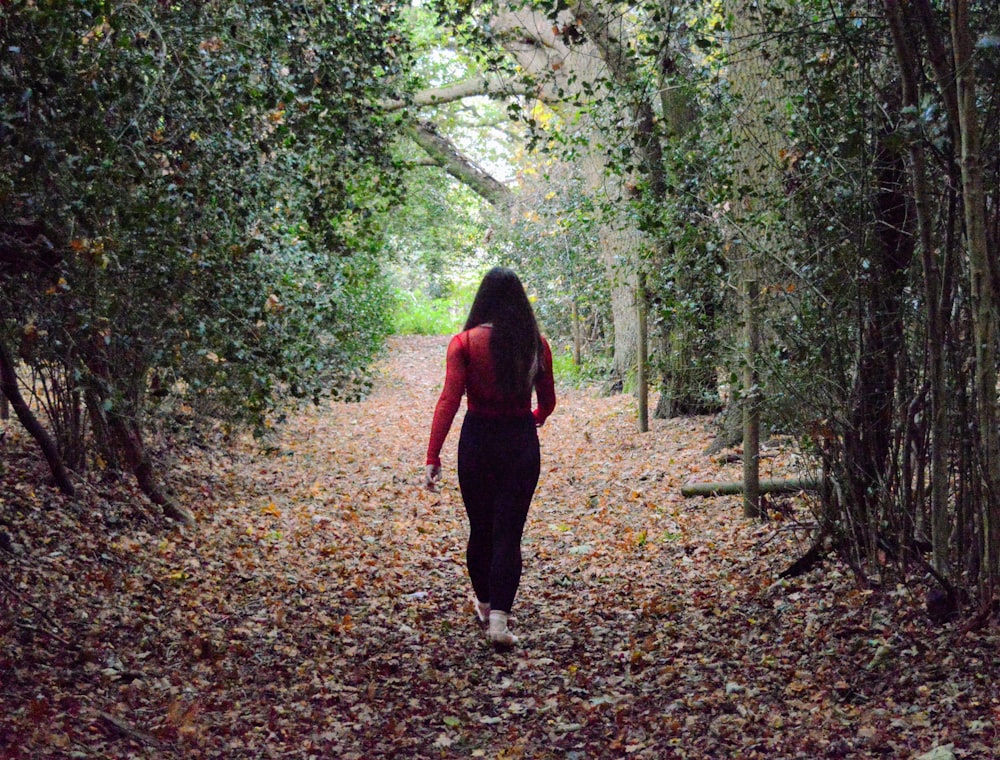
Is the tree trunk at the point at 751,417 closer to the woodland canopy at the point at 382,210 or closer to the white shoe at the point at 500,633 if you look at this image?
the woodland canopy at the point at 382,210

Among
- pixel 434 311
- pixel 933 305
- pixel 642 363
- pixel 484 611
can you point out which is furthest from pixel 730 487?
pixel 434 311

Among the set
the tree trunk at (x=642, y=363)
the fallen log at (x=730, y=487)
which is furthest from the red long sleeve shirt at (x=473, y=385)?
the tree trunk at (x=642, y=363)

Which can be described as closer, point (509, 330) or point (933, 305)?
point (933, 305)

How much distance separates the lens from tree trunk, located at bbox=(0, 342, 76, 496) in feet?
20.0

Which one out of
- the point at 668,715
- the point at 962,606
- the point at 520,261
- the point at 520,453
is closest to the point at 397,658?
the point at 520,453

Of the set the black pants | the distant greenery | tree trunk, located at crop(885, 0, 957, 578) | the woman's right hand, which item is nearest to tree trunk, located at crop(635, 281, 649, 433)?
the black pants

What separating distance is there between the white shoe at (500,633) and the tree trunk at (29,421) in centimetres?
331

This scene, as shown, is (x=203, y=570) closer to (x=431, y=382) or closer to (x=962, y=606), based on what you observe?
(x=962, y=606)

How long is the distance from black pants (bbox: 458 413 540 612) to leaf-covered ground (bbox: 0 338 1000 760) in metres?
0.48

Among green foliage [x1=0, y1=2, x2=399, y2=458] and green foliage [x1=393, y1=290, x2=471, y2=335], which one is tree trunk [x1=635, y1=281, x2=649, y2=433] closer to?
green foliage [x1=0, y1=2, x2=399, y2=458]

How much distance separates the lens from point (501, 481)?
5848 millimetres

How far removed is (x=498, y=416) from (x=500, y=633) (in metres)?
1.28

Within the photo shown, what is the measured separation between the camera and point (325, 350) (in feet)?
34.1

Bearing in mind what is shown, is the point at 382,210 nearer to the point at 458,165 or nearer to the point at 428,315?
the point at 458,165
